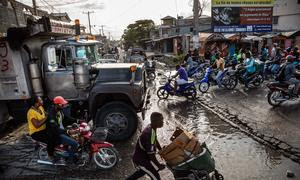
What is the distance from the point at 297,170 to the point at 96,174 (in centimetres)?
400

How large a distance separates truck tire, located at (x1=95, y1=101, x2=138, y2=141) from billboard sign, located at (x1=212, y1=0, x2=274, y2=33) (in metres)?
16.5

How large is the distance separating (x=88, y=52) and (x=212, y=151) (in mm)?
4564

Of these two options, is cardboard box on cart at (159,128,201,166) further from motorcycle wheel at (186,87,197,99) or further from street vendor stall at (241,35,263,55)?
street vendor stall at (241,35,263,55)

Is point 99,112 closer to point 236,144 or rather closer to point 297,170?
point 236,144

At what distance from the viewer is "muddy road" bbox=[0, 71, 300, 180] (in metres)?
5.32

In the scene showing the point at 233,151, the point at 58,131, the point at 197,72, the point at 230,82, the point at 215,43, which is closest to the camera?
the point at 58,131

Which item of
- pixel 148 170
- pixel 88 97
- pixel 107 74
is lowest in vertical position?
pixel 148 170

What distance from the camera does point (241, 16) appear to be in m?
22.0

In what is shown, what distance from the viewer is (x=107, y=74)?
7320 mm

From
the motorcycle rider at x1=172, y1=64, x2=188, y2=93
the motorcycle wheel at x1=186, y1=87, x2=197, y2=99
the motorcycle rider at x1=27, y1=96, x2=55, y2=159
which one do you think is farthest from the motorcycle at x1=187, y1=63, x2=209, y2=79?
the motorcycle rider at x1=27, y1=96, x2=55, y2=159

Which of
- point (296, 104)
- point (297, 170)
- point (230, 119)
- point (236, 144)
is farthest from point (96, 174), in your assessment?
point (296, 104)

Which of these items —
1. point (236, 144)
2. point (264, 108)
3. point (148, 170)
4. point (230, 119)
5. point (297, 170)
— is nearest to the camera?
point (148, 170)

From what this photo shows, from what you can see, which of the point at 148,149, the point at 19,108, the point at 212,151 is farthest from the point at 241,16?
the point at 148,149

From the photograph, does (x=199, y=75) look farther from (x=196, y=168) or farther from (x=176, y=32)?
(x=176, y=32)
